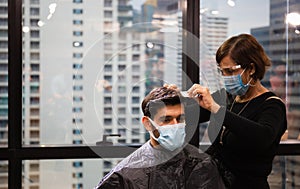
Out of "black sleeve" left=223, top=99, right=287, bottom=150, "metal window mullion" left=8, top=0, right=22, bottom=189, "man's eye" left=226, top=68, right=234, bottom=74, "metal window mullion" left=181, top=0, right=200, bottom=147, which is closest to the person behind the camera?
"black sleeve" left=223, top=99, right=287, bottom=150

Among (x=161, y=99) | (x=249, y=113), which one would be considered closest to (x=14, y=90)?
(x=161, y=99)

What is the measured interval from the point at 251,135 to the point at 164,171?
1.40 feet

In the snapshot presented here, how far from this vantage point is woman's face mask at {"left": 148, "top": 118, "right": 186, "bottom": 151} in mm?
1891

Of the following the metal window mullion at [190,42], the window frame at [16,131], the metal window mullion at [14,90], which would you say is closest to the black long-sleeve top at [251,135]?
the metal window mullion at [190,42]

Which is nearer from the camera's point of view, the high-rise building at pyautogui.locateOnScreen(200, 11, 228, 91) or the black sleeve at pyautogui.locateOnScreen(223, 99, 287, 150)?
the black sleeve at pyautogui.locateOnScreen(223, 99, 287, 150)

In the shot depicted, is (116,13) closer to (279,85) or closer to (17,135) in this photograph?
(17,135)

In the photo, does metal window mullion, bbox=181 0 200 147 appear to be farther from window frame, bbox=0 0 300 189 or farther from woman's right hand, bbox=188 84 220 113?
woman's right hand, bbox=188 84 220 113

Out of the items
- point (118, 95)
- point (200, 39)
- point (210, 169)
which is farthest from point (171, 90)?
point (200, 39)

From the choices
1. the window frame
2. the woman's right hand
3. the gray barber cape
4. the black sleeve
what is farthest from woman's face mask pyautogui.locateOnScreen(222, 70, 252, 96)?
the window frame

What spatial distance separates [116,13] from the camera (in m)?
2.78

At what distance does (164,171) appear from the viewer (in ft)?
6.36

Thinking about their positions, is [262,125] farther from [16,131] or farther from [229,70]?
[16,131]

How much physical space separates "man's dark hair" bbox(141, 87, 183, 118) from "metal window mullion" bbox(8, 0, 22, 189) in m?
1.06

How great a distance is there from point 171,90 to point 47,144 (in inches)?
45.9
